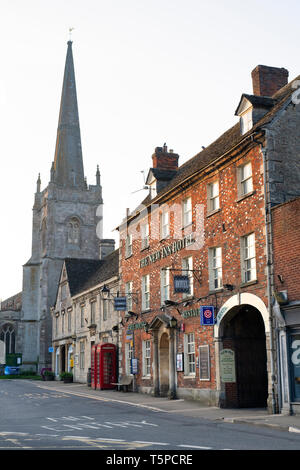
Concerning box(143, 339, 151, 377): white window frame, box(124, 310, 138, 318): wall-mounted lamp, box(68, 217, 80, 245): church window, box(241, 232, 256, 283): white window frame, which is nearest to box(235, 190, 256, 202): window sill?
box(241, 232, 256, 283): white window frame

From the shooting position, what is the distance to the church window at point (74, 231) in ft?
240

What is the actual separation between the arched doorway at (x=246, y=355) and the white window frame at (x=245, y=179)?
4.21 metres

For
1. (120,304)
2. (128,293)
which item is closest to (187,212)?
(120,304)

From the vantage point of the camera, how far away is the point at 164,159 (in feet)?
109

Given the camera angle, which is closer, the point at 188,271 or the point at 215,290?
the point at 215,290

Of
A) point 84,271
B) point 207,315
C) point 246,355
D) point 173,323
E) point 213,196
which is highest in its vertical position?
point 84,271

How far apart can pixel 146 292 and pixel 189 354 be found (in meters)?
6.01

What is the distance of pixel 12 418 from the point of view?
18734 mm

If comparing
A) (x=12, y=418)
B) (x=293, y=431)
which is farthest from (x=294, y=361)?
(x=12, y=418)

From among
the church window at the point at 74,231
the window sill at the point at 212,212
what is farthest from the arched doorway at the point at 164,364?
the church window at the point at 74,231

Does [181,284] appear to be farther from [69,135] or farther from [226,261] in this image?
[69,135]

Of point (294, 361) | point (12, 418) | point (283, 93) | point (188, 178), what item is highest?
point (283, 93)
